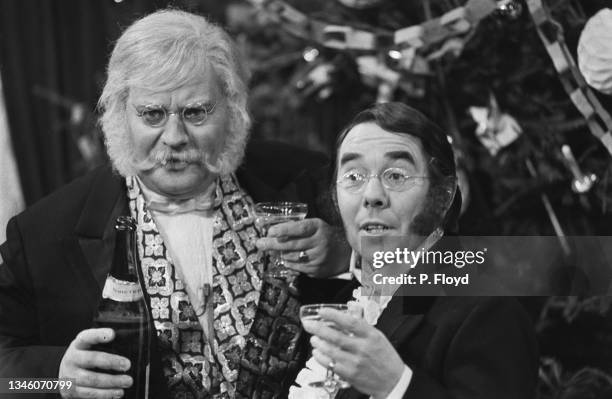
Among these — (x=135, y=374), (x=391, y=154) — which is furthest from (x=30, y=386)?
(x=391, y=154)

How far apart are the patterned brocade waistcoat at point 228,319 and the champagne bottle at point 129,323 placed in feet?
0.73

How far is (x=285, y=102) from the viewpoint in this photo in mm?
4828

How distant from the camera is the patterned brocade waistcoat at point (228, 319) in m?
2.46

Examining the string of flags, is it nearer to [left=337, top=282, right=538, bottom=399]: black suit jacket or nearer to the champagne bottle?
[left=337, top=282, right=538, bottom=399]: black suit jacket

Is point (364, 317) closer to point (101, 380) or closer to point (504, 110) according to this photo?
point (101, 380)

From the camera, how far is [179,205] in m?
2.71

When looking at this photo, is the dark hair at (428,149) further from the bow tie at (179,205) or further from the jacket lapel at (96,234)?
the jacket lapel at (96,234)

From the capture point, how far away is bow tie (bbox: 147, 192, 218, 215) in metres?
2.70

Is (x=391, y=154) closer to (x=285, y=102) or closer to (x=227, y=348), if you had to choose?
(x=227, y=348)

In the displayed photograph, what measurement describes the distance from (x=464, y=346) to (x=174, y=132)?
0.96 m

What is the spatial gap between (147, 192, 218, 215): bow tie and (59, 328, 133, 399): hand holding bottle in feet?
1.97

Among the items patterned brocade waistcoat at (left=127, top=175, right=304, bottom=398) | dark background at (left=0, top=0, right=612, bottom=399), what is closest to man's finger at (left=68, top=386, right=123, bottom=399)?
patterned brocade waistcoat at (left=127, top=175, right=304, bottom=398)

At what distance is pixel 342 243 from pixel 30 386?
0.87 metres

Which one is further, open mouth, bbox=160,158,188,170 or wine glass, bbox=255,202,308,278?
open mouth, bbox=160,158,188,170
